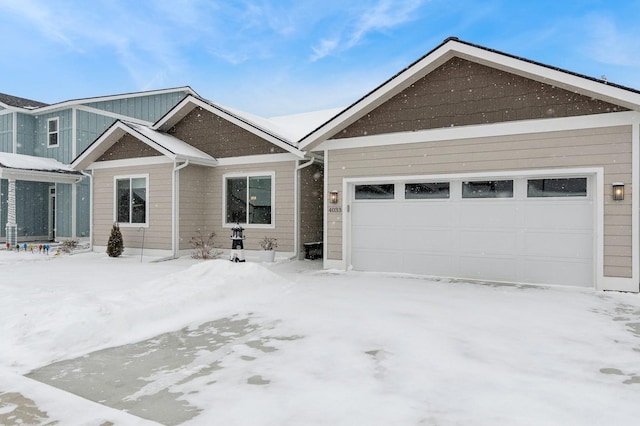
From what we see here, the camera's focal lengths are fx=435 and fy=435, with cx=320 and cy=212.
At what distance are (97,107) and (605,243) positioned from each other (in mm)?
19497

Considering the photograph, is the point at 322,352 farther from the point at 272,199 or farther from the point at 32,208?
the point at 32,208

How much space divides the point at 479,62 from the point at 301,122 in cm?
915

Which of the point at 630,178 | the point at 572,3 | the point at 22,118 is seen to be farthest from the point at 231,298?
the point at 572,3

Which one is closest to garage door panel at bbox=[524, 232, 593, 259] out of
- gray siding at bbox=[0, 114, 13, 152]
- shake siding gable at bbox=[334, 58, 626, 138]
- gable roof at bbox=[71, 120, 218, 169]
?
shake siding gable at bbox=[334, 58, 626, 138]

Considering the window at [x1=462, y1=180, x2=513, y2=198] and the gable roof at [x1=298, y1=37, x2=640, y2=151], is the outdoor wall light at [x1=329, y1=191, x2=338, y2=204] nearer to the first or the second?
the gable roof at [x1=298, y1=37, x2=640, y2=151]

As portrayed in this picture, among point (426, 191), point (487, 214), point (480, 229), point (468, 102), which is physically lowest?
point (480, 229)

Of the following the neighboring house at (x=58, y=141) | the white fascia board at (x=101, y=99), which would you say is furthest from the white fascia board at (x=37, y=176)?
the white fascia board at (x=101, y=99)

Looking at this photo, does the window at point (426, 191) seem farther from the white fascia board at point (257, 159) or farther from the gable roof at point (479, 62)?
the white fascia board at point (257, 159)

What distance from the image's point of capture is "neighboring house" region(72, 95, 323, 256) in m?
12.2

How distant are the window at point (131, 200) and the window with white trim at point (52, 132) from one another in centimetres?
771

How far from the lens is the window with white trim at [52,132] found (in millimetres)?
19078

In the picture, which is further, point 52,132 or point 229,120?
point 52,132

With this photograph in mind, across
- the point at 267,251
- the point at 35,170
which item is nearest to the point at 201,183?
the point at 267,251

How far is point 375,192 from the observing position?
10.1 m
